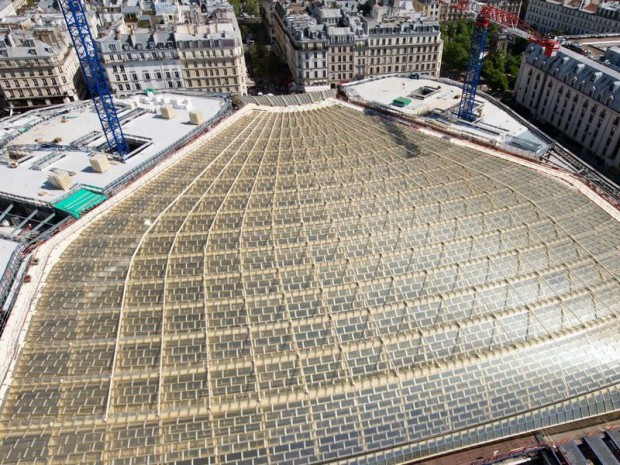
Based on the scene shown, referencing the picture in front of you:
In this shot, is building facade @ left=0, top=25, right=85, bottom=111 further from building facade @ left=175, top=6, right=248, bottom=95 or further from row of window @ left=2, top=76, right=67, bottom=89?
building facade @ left=175, top=6, right=248, bottom=95

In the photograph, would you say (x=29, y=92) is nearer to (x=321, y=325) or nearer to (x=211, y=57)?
(x=211, y=57)

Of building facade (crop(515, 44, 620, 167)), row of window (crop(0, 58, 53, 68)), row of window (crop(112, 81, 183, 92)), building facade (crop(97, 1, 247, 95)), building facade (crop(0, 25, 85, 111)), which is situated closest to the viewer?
building facade (crop(515, 44, 620, 167))

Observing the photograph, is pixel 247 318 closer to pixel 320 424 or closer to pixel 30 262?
pixel 320 424

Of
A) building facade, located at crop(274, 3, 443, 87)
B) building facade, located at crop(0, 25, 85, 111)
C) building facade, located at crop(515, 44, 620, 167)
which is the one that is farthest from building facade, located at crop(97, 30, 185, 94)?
building facade, located at crop(515, 44, 620, 167)

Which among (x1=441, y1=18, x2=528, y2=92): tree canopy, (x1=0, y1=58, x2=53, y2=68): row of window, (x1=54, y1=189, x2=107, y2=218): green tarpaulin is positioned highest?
(x1=0, y1=58, x2=53, y2=68): row of window

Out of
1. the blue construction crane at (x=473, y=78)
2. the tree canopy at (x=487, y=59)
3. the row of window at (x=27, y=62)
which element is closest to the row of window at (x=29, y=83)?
the row of window at (x=27, y=62)

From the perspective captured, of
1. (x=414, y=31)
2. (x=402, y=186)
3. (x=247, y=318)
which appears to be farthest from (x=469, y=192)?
(x=414, y=31)
